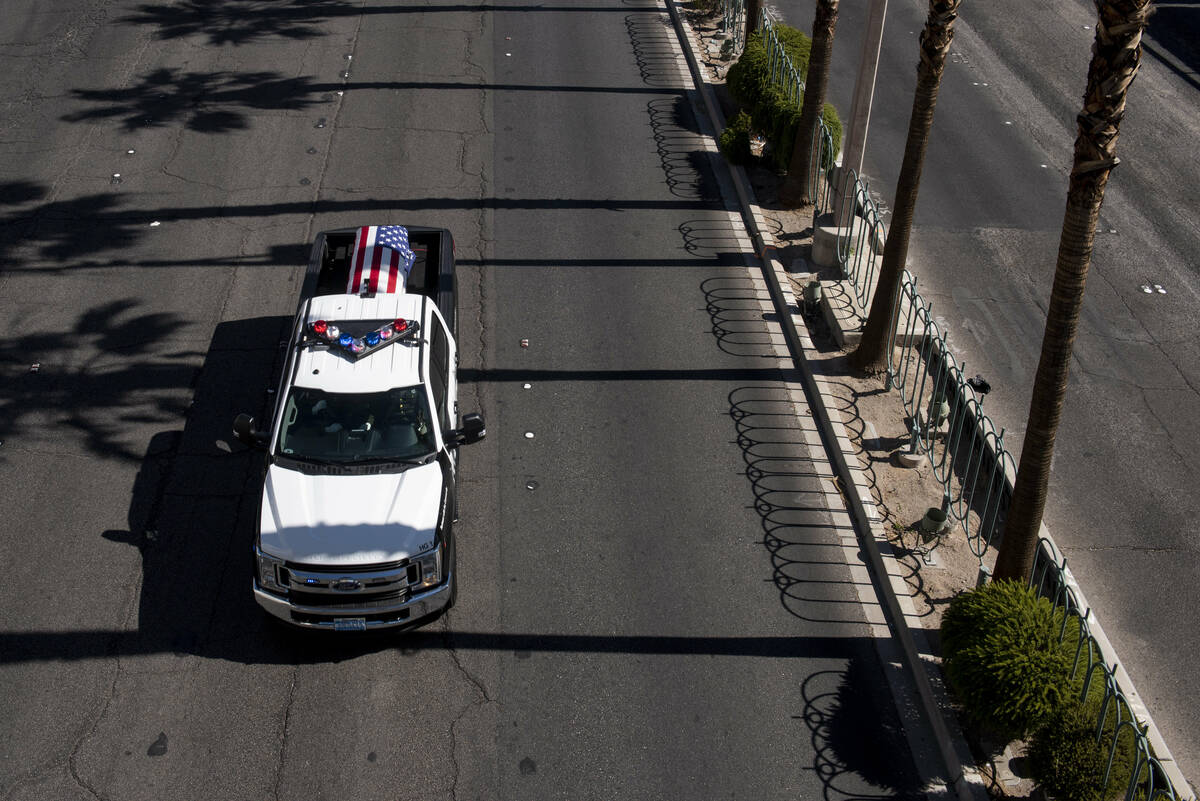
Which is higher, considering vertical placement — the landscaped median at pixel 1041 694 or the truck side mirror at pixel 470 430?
the truck side mirror at pixel 470 430

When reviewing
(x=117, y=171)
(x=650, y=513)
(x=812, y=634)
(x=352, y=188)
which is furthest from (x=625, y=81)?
(x=812, y=634)

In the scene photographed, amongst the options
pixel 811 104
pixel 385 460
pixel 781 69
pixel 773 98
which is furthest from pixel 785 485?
→ pixel 781 69

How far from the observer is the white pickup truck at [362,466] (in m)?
9.55

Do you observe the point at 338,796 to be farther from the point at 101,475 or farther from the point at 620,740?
the point at 101,475

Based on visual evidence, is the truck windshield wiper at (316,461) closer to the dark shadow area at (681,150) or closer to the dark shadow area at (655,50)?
the dark shadow area at (681,150)

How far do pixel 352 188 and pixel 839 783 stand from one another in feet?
38.4

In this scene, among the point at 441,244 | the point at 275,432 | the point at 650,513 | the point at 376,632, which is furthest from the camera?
the point at 441,244

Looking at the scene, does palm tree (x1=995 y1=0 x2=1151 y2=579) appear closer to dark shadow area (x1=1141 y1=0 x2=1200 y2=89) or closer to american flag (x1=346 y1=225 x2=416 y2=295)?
american flag (x1=346 y1=225 x2=416 y2=295)

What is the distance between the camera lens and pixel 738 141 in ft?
57.2

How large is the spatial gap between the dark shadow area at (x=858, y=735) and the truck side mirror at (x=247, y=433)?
5589 mm

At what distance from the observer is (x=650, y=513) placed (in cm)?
1149

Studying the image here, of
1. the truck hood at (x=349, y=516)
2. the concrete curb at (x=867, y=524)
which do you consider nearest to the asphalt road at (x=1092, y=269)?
the concrete curb at (x=867, y=524)

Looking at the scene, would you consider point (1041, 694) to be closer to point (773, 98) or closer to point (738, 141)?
point (738, 141)

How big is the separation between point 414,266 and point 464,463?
3.01 m
